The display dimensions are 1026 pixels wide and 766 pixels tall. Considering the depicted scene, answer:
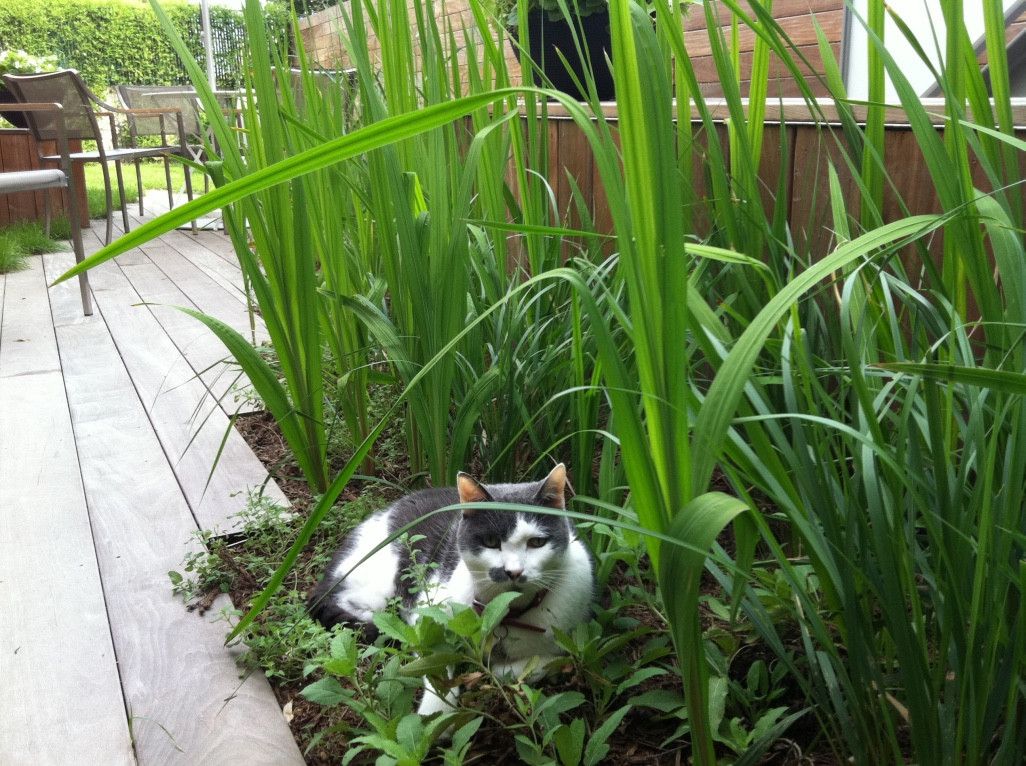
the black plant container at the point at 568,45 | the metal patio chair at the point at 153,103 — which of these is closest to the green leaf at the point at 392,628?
the black plant container at the point at 568,45

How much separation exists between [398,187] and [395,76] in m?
0.27

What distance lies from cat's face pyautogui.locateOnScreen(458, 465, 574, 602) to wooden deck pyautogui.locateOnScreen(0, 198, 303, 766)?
1.15 ft

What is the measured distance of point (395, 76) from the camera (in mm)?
1499

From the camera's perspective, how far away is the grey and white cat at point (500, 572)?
1.16 m

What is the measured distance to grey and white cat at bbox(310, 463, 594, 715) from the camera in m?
1.16

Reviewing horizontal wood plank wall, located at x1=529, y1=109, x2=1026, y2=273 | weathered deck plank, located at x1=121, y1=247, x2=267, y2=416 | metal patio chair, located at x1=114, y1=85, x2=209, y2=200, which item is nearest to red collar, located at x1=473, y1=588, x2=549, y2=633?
horizontal wood plank wall, located at x1=529, y1=109, x2=1026, y2=273

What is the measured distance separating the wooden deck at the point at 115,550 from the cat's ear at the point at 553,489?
475 mm

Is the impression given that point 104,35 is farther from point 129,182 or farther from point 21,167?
point 21,167

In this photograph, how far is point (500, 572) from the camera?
1.16 meters

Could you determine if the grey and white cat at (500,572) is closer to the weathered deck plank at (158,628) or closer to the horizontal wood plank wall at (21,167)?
Answer: the weathered deck plank at (158,628)

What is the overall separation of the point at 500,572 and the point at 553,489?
0.13 metres

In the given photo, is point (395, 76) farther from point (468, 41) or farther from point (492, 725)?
point (492, 725)

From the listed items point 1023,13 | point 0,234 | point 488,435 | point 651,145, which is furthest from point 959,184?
point 0,234

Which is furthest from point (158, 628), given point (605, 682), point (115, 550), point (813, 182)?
point (813, 182)
